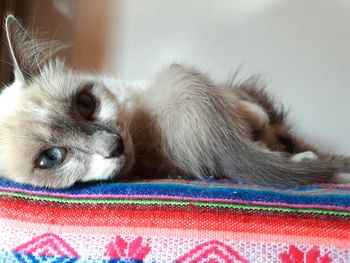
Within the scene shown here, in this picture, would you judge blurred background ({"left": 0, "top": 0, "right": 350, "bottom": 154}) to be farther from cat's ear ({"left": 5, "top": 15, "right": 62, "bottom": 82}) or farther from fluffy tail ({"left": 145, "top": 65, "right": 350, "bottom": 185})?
fluffy tail ({"left": 145, "top": 65, "right": 350, "bottom": 185})

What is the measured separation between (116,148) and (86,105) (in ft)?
0.56

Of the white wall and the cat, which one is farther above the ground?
the white wall

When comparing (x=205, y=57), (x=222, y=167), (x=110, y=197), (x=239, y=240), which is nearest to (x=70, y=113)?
(x=110, y=197)

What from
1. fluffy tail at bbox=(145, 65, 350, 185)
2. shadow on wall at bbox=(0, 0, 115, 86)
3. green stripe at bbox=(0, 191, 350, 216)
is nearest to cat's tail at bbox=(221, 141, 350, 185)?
fluffy tail at bbox=(145, 65, 350, 185)

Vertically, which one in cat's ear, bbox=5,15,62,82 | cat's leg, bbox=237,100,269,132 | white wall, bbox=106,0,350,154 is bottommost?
cat's leg, bbox=237,100,269,132

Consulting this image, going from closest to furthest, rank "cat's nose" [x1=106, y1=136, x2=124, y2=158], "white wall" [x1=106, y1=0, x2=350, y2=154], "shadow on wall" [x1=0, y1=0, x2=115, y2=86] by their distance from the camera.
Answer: "cat's nose" [x1=106, y1=136, x2=124, y2=158] → "white wall" [x1=106, y1=0, x2=350, y2=154] → "shadow on wall" [x1=0, y1=0, x2=115, y2=86]

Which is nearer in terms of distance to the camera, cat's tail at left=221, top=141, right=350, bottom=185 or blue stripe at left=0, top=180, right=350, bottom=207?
blue stripe at left=0, top=180, right=350, bottom=207

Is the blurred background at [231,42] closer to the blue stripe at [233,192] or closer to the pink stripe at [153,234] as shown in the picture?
the blue stripe at [233,192]

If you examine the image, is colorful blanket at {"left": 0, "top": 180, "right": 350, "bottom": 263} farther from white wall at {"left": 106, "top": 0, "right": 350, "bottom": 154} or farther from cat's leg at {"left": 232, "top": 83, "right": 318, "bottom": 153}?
white wall at {"left": 106, "top": 0, "right": 350, "bottom": 154}

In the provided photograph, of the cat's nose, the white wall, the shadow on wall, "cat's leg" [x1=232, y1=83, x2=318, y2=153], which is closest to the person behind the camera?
the cat's nose

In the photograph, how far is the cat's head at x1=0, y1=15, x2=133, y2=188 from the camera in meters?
0.80

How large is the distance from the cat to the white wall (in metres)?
0.66

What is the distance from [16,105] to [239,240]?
1.99ft

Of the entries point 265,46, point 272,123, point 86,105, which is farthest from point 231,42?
point 86,105
